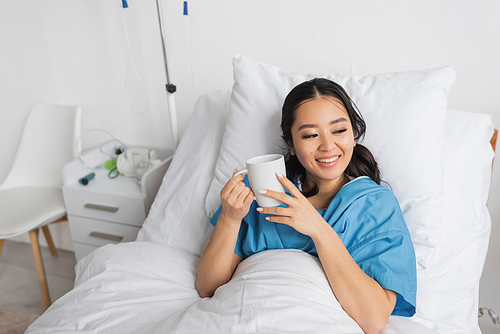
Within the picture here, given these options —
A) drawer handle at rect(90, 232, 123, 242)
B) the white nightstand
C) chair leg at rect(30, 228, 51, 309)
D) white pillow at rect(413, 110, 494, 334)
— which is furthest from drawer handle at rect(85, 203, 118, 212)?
white pillow at rect(413, 110, 494, 334)

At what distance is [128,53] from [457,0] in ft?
4.89

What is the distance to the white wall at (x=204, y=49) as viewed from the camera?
4.31 feet

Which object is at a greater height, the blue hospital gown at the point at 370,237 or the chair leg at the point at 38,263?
the blue hospital gown at the point at 370,237

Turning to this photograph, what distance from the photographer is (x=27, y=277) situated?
6.75 feet

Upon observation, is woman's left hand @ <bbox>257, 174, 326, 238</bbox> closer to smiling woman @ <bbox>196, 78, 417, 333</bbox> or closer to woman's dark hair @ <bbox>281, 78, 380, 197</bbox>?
smiling woman @ <bbox>196, 78, 417, 333</bbox>

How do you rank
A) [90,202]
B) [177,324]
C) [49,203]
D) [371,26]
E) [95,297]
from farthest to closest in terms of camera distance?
[49,203]
[90,202]
[371,26]
[95,297]
[177,324]

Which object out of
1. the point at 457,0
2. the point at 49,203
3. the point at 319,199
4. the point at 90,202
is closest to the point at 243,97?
the point at 319,199

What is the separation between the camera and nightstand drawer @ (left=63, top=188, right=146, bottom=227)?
158cm

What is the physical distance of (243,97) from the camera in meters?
1.19

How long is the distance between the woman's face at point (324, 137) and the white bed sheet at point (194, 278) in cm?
23

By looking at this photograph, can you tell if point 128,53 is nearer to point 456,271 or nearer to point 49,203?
point 49,203

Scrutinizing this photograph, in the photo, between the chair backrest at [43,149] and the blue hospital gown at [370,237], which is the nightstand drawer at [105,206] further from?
the blue hospital gown at [370,237]

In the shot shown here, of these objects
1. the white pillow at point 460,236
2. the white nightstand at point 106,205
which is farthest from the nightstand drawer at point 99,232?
the white pillow at point 460,236

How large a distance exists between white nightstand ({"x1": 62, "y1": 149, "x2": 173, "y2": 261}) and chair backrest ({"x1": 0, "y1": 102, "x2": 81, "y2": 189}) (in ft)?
1.25
